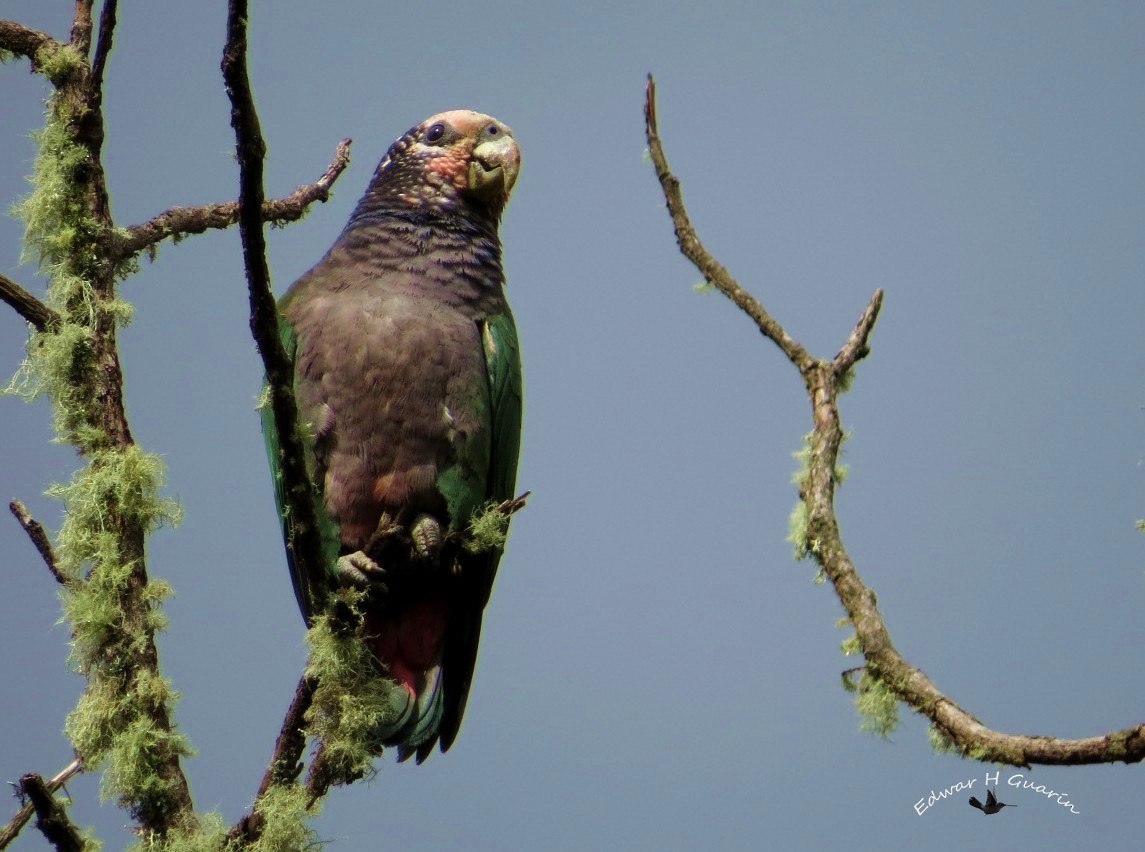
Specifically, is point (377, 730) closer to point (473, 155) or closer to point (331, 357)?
point (331, 357)

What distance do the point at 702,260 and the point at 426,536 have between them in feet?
3.44

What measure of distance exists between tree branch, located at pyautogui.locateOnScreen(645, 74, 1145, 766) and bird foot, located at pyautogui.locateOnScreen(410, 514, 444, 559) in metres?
1.01

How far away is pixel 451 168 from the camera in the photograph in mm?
3785

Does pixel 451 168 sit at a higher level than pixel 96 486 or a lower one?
higher

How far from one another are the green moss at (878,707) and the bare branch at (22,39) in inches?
87.5

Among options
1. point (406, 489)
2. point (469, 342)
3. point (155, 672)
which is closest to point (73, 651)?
point (155, 672)

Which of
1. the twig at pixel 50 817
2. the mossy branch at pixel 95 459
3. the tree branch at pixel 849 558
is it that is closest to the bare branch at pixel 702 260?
the tree branch at pixel 849 558

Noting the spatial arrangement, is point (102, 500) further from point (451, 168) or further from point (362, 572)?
point (451, 168)

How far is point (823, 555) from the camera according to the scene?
238 cm

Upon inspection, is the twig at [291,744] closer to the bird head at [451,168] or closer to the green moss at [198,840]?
the green moss at [198,840]

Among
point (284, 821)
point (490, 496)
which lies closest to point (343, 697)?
point (284, 821)

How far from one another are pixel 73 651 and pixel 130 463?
0.39m

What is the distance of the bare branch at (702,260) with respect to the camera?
8.57ft

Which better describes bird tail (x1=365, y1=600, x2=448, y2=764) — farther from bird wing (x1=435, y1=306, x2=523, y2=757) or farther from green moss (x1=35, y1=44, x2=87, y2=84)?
green moss (x1=35, y1=44, x2=87, y2=84)
